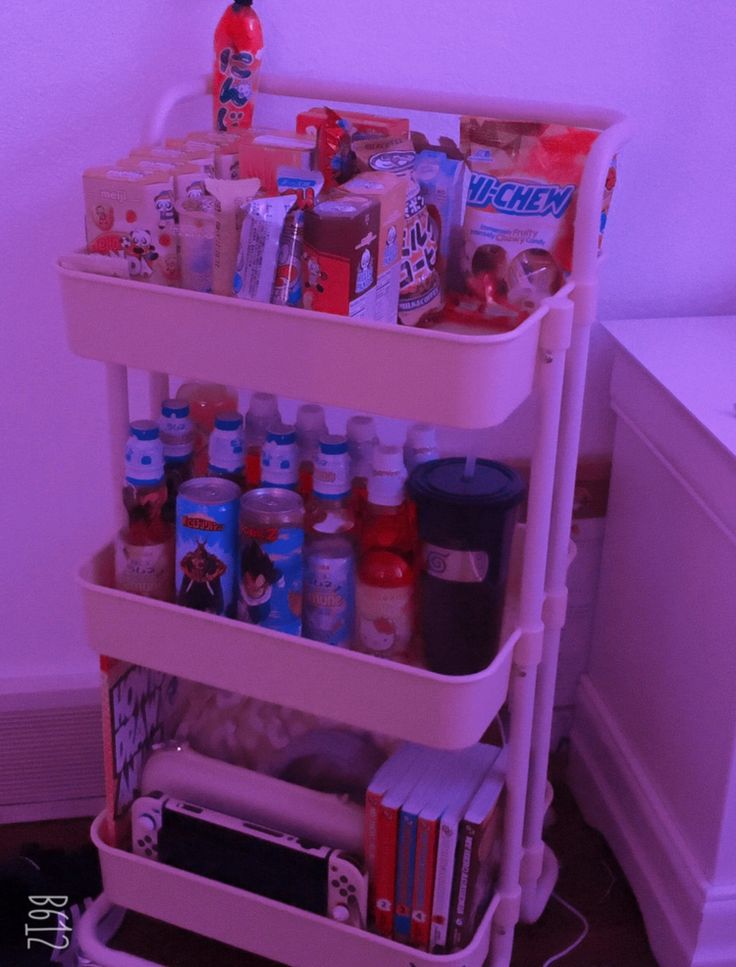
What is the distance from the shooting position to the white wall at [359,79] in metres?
1.59

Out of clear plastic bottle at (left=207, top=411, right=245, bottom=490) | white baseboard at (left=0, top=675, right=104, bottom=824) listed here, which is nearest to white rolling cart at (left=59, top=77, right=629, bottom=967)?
clear plastic bottle at (left=207, top=411, right=245, bottom=490)

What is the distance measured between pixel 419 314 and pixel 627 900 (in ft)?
3.41

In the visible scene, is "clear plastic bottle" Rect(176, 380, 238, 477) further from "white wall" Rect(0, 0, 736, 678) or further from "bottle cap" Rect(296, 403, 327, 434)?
"white wall" Rect(0, 0, 736, 678)

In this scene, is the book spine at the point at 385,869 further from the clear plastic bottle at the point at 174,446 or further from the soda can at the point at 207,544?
the clear plastic bottle at the point at 174,446

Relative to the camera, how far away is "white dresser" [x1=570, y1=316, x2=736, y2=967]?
5.02 ft

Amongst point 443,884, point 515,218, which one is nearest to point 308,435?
point 515,218

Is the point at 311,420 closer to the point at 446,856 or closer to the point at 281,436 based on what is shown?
the point at 281,436

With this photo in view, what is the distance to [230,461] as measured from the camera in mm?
1406

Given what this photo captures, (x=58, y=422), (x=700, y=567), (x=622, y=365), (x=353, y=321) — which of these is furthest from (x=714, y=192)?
(x=58, y=422)

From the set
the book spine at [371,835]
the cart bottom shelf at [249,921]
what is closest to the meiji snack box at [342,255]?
the book spine at [371,835]

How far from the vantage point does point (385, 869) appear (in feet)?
4.85

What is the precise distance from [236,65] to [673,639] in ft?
3.33

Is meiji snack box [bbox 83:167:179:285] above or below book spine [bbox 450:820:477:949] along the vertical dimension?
above

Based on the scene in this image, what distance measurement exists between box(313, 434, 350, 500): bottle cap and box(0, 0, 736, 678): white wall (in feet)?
1.88
